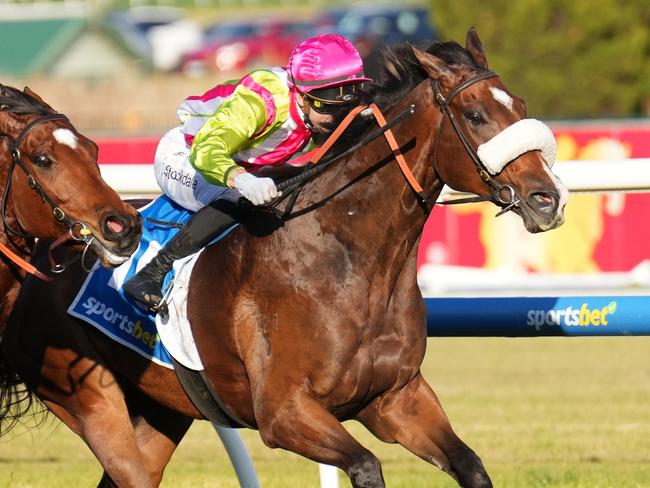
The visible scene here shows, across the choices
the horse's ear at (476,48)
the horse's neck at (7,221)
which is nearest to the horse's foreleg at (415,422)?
the horse's ear at (476,48)

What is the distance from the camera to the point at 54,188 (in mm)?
4164

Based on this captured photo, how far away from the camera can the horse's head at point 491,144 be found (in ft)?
13.5

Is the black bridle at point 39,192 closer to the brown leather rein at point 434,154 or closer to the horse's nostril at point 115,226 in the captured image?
the horse's nostril at point 115,226

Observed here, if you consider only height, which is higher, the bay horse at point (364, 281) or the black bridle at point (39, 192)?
the black bridle at point (39, 192)

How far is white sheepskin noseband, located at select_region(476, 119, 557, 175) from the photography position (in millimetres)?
4127

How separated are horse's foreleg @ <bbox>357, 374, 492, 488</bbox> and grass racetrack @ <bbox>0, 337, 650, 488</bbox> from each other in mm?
1515

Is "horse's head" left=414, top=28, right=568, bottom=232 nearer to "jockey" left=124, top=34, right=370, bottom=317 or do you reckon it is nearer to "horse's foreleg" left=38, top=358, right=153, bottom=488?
"jockey" left=124, top=34, right=370, bottom=317

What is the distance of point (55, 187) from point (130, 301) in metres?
0.76

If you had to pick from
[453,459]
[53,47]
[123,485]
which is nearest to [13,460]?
[123,485]

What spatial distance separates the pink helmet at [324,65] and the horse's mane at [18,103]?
0.84m

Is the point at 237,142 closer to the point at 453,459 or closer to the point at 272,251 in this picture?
the point at 272,251

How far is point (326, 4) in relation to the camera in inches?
2111

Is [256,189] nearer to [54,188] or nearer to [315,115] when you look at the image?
[315,115]

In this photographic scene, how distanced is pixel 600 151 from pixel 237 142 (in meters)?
11.1
